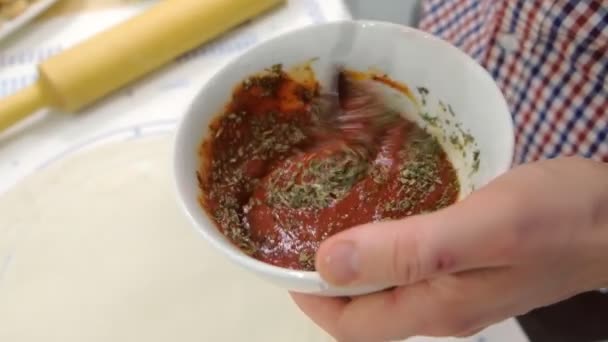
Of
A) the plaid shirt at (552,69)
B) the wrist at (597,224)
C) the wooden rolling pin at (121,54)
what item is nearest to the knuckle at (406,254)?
the wrist at (597,224)

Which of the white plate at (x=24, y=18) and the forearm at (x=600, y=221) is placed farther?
the white plate at (x=24, y=18)

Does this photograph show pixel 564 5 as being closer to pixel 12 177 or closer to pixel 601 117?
pixel 601 117

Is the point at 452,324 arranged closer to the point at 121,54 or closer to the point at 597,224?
the point at 597,224

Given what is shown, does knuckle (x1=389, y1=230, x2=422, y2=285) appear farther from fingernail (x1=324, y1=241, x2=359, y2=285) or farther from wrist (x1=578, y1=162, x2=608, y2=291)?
wrist (x1=578, y1=162, x2=608, y2=291)

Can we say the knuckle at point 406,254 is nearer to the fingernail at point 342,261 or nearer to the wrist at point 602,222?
the fingernail at point 342,261

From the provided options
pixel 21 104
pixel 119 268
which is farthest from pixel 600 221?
pixel 21 104

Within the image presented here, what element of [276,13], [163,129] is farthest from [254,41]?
[163,129]
